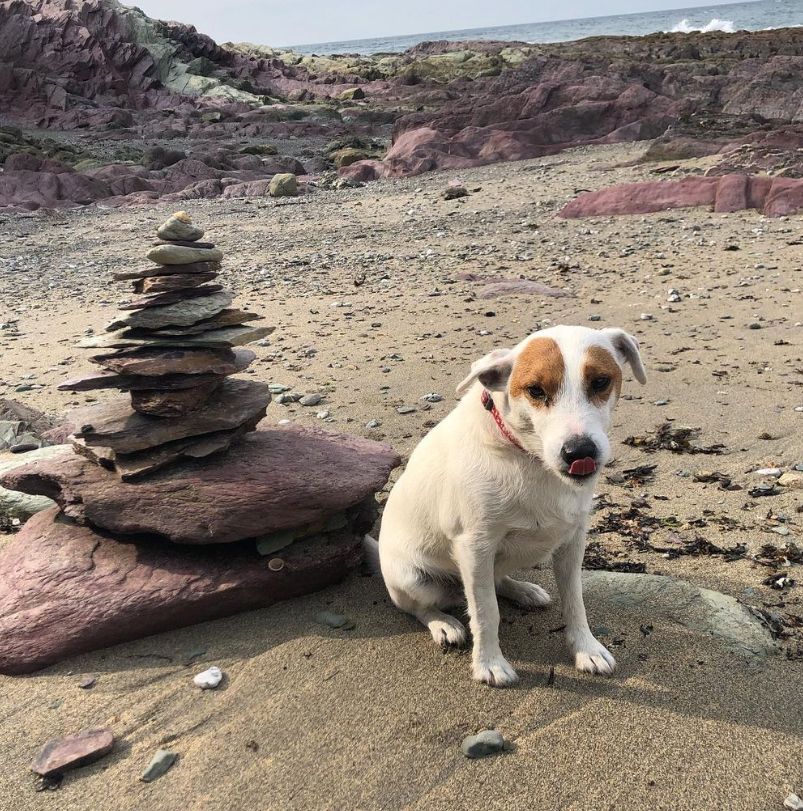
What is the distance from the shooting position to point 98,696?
12.1 ft

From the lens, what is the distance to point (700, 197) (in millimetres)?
14133

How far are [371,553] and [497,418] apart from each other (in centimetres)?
178

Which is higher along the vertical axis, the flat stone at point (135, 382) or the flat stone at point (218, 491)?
the flat stone at point (135, 382)

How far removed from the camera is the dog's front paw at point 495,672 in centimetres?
355

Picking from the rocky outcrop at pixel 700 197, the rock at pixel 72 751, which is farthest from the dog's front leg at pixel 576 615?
the rocky outcrop at pixel 700 197

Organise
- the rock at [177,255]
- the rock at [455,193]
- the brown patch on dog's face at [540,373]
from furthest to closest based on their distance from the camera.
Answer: the rock at [455,193]
the rock at [177,255]
the brown patch on dog's face at [540,373]

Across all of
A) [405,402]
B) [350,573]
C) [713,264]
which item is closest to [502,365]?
[350,573]

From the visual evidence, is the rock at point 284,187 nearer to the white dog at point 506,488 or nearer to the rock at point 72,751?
the white dog at point 506,488

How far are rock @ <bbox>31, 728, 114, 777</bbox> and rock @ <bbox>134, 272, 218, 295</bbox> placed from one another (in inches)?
96.8

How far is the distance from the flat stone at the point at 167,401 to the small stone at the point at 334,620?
1.49 metres

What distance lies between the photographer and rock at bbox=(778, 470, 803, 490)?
510cm

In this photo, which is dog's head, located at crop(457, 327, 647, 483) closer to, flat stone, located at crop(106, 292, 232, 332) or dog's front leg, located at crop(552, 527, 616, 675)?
dog's front leg, located at crop(552, 527, 616, 675)

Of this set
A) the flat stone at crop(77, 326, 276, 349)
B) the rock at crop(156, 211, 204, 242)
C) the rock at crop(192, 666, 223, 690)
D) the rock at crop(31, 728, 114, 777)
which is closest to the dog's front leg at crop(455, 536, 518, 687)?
the rock at crop(192, 666, 223, 690)

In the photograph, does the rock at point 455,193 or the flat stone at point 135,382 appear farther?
the rock at point 455,193
